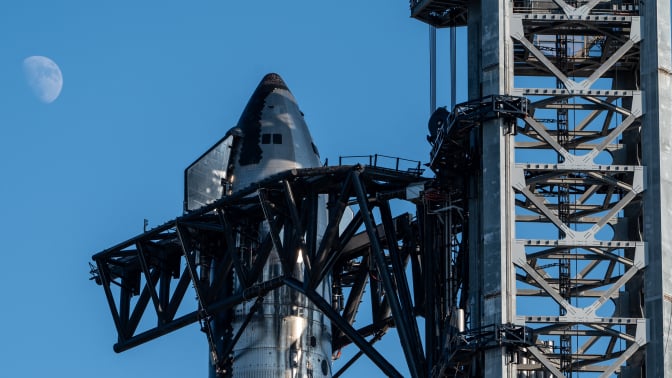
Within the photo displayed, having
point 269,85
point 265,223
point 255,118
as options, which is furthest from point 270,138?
point 265,223

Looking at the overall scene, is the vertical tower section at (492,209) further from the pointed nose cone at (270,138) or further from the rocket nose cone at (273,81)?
the rocket nose cone at (273,81)

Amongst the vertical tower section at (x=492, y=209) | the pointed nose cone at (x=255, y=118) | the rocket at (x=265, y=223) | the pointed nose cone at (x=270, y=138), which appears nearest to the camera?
the vertical tower section at (x=492, y=209)

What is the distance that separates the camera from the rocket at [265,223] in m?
103

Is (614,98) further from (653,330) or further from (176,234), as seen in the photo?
(176,234)

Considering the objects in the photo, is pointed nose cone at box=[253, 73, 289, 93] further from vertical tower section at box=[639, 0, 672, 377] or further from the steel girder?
vertical tower section at box=[639, 0, 672, 377]

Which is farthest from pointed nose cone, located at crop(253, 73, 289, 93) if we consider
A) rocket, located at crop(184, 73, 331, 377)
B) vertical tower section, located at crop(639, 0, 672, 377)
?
vertical tower section, located at crop(639, 0, 672, 377)

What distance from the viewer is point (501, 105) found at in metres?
84.6

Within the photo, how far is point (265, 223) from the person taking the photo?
346 ft

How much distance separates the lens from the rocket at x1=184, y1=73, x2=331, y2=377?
4070 inches

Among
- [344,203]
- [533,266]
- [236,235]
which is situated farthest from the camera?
[236,235]

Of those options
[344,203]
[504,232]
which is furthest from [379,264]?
[504,232]

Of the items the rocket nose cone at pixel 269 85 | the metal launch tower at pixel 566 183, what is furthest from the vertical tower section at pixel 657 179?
the rocket nose cone at pixel 269 85

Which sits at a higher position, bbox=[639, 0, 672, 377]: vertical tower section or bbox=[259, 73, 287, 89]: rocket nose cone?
bbox=[259, 73, 287, 89]: rocket nose cone

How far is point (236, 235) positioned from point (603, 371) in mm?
26563
